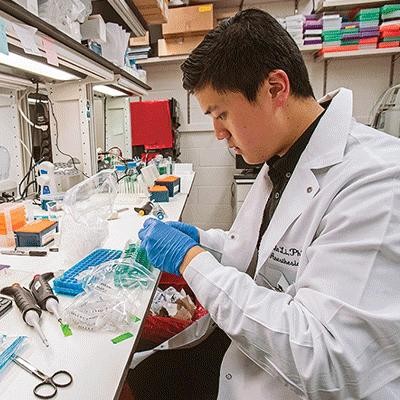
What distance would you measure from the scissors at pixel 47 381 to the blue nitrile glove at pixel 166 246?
33cm

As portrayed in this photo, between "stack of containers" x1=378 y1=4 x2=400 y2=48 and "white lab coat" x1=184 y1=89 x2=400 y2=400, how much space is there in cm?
271

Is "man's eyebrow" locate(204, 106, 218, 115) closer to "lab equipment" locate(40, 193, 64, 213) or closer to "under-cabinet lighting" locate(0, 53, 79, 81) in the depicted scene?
"under-cabinet lighting" locate(0, 53, 79, 81)

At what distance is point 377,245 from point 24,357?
27.1 inches

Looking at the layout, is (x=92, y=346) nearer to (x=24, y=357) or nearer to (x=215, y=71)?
(x=24, y=357)

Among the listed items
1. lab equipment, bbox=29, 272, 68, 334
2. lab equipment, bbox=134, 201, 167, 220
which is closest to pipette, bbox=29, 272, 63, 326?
lab equipment, bbox=29, 272, 68, 334

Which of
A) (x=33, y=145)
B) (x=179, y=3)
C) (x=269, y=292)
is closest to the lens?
(x=269, y=292)

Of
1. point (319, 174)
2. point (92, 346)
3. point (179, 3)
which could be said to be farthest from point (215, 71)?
point (179, 3)

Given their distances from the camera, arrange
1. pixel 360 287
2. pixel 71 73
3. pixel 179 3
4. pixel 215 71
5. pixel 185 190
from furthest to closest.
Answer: pixel 179 3, pixel 185 190, pixel 71 73, pixel 215 71, pixel 360 287

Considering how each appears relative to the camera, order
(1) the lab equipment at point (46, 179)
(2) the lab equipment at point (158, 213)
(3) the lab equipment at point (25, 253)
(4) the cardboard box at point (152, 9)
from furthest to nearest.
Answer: (4) the cardboard box at point (152, 9), (1) the lab equipment at point (46, 179), (2) the lab equipment at point (158, 213), (3) the lab equipment at point (25, 253)

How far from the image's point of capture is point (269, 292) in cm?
68

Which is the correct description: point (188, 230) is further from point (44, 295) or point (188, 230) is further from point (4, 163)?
point (4, 163)

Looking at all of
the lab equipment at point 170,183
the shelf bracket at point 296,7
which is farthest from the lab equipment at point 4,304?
the shelf bracket at point 296,7

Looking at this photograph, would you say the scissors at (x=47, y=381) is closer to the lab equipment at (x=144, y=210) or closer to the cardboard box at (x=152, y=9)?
the lab equipment at (x=144, y=210)

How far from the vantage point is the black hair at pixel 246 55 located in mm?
760
